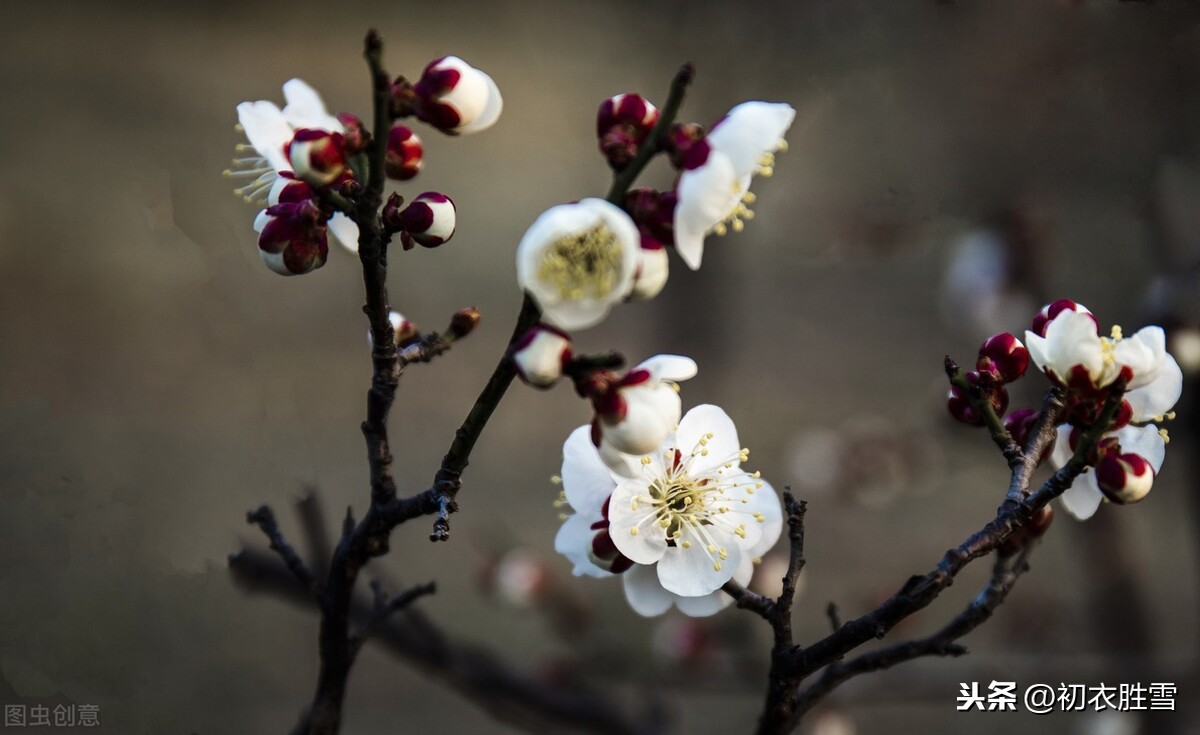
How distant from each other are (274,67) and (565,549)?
9.31 ft

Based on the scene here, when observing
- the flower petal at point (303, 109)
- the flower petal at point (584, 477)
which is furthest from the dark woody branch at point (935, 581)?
the flower petal at point (303, 109)

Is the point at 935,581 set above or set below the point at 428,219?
below

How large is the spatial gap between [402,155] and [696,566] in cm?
28

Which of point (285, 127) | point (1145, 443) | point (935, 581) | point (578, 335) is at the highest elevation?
point (578, 335)

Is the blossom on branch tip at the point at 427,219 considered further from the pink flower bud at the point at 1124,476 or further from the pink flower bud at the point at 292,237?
the pink flower bud at the point at 1124,476

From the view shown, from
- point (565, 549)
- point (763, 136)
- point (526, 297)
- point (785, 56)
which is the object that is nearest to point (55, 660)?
Result: point (565, 549)

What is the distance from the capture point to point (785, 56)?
7.30ft

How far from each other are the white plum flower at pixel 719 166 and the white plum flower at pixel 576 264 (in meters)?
Result: 0.03

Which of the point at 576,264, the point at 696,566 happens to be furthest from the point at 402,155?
the point at 696,566

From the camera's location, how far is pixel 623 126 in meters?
0.48

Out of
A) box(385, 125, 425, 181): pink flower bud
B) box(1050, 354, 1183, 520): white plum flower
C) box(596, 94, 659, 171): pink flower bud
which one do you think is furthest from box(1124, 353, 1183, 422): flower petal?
box(385, 125, 425, 181): pink flower bud

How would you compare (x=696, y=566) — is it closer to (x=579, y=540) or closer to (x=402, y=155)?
(x=579, y=540)

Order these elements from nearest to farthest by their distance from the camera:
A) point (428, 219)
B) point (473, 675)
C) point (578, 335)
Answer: point (428, 219) → point (473, 675) → point (578, 335)

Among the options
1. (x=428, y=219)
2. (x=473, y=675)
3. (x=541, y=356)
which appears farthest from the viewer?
(x=473, y=675)
